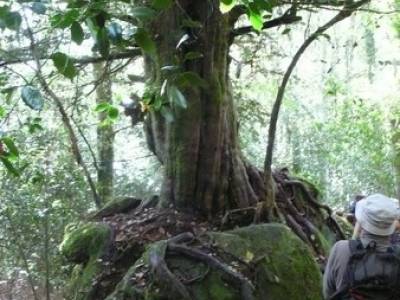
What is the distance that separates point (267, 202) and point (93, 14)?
4.50 metres

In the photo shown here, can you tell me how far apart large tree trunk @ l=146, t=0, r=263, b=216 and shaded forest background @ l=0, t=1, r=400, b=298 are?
63 centimetres

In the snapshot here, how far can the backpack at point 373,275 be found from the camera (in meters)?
2.74

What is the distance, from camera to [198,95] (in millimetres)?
5617

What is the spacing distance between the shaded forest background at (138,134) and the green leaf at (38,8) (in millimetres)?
662

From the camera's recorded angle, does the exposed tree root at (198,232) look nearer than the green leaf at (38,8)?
No

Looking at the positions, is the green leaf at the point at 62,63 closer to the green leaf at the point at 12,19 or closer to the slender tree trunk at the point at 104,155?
the green leaf at the point at 12,19

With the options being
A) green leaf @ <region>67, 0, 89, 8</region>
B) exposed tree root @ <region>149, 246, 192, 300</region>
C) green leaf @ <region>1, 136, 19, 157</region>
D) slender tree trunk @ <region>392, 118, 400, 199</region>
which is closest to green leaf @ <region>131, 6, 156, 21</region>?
green leaf @ <region>67, 0, 89, 8</region>

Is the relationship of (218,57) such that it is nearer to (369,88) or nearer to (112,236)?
(112,236)

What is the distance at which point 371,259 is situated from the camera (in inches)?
110

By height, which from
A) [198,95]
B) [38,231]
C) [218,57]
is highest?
[218,57]

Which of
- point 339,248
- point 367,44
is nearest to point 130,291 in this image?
point 339,248

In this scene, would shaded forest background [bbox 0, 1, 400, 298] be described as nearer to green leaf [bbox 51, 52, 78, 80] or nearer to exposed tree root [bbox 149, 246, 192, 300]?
green leaf [bbox 51, 52, 78, 80]

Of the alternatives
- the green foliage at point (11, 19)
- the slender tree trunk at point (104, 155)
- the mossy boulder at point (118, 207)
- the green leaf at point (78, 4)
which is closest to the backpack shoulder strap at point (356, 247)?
the green leaf at point (78, 4)

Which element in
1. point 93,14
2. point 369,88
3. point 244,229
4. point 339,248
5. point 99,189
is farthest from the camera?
point 369,88
